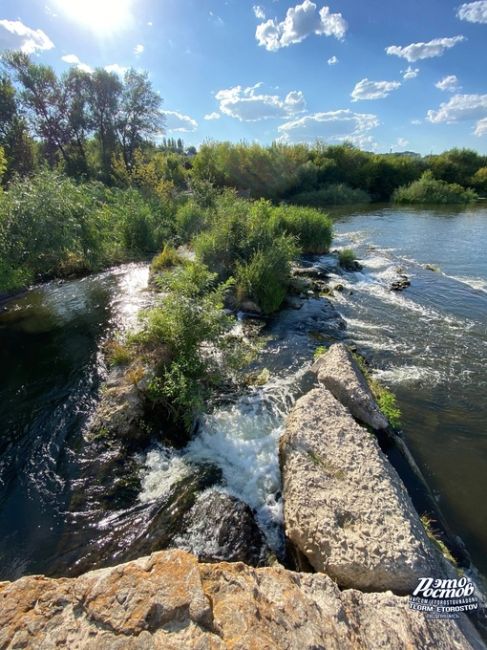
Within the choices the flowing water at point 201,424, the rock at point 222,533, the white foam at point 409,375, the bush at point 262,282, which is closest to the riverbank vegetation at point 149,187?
the bush at point 262,282

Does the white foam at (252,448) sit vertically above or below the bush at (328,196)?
below

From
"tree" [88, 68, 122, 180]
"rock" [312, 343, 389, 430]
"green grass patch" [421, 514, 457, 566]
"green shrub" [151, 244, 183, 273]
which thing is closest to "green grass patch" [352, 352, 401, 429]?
"rock" [312, 343, 389, 430]

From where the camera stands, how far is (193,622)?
7.13 ft

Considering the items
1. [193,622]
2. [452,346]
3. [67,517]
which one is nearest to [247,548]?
[193,622]

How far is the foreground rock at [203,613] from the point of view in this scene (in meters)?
2.09

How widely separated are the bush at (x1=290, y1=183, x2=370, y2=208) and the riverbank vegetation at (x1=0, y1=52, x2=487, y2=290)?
167mm

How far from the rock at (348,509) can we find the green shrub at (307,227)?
1281cm

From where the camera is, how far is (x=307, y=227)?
1642 cm

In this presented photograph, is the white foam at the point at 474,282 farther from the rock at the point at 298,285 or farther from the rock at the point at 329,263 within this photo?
the rock at the point at 298,285

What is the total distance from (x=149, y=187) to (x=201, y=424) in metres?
22.0

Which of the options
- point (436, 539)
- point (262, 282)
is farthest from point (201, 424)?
point (262, 282)

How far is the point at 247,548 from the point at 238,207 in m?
12.8

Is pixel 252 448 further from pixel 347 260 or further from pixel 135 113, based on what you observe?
pixel 135 113

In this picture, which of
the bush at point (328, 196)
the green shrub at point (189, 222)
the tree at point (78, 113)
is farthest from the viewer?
the bush at point (328, 196)
